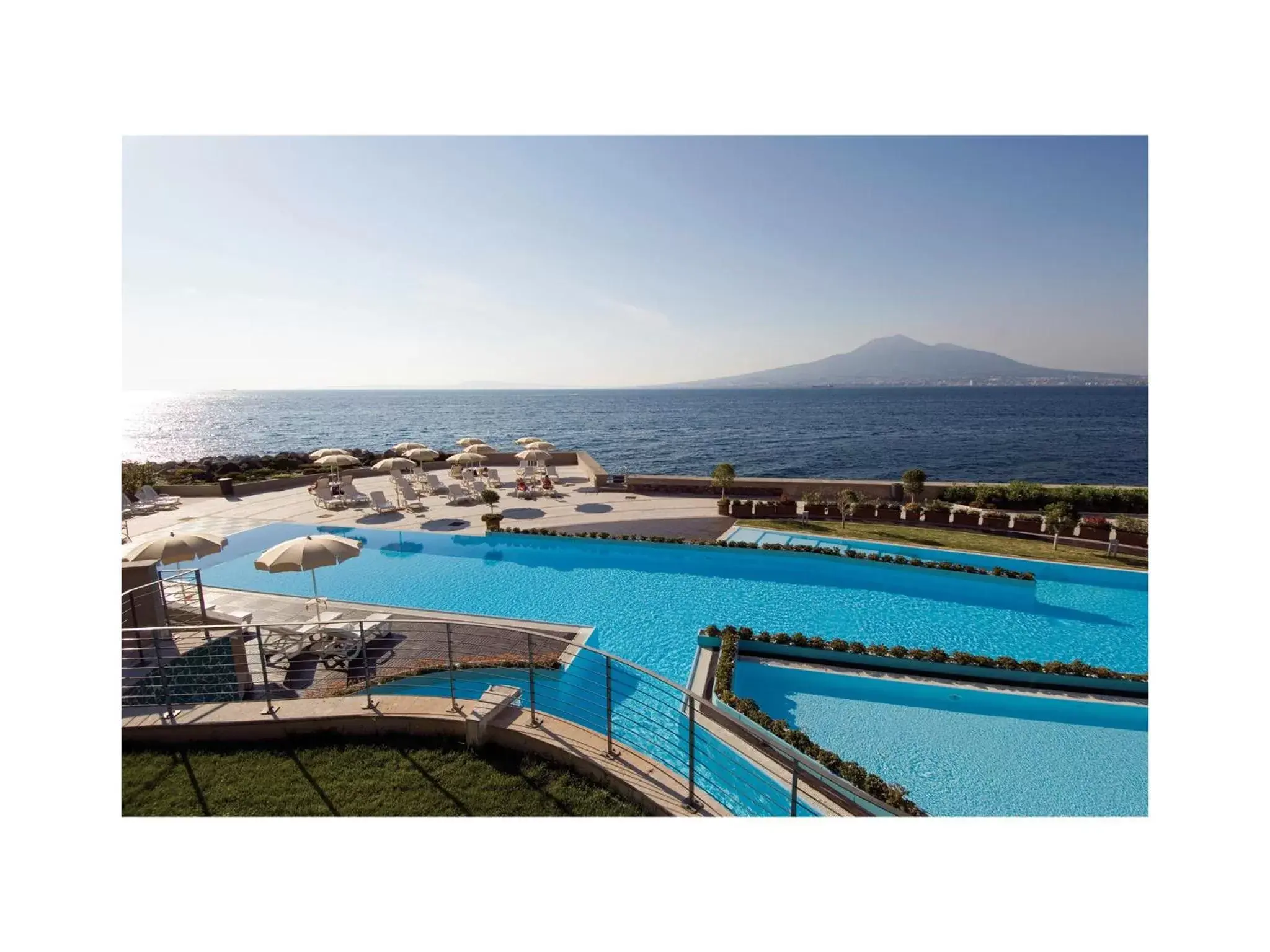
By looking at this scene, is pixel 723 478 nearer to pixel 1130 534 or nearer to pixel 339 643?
pixel 1130 534

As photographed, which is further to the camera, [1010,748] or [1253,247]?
[1010,748]

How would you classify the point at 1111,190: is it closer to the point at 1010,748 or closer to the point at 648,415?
the point at 1010,748

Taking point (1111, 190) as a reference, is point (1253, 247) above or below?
below

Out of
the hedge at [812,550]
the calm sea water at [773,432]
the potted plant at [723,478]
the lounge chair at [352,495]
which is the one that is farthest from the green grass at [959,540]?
the calm sea water at [773,432]

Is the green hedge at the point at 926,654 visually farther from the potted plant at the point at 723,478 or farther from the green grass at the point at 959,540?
the potted plant at the point at 723,478

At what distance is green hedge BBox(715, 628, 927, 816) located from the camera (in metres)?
5.61

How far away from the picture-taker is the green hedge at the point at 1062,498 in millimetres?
17859

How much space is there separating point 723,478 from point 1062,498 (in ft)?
36.8

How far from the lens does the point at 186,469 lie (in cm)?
2831

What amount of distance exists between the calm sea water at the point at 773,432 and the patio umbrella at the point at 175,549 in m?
42.3

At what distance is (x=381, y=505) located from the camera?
19094mm

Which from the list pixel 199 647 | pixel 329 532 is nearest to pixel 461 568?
pixel 329 532

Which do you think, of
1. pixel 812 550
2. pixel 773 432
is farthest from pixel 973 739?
pixel 773 432
